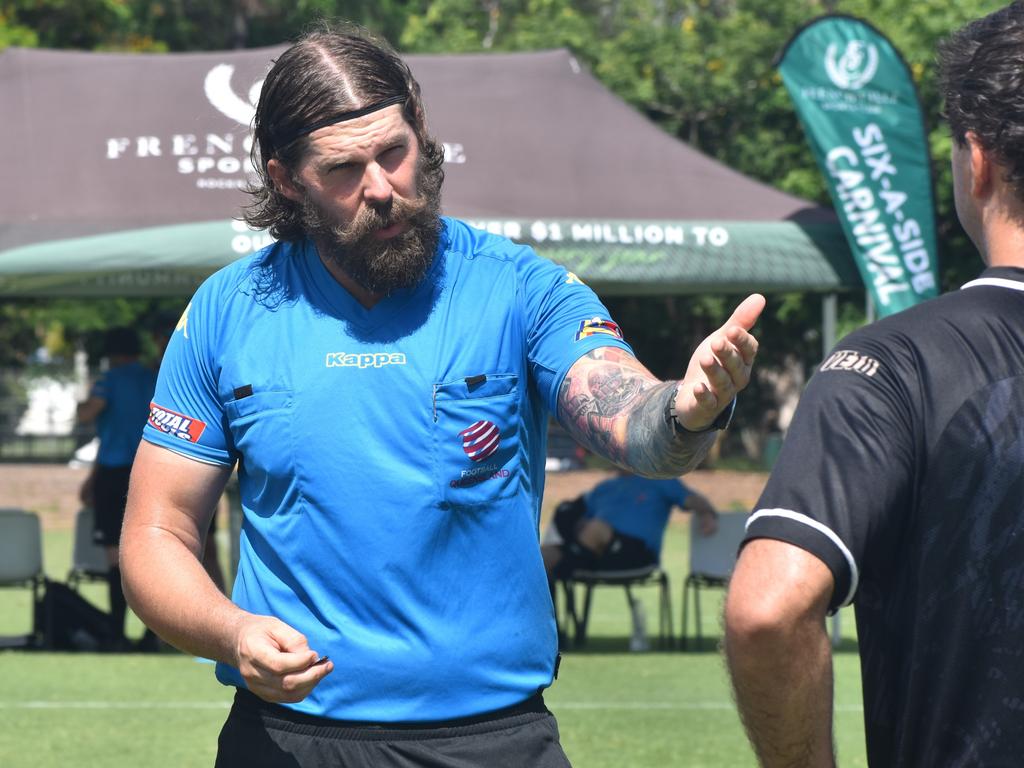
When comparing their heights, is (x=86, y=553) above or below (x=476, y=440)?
below

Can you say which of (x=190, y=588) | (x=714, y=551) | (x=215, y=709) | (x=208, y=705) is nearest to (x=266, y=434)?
(x=190, y=588)

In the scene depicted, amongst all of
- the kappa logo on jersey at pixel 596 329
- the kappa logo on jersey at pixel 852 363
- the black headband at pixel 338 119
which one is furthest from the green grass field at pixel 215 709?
the kappa logo on jersey at pixel 852 363

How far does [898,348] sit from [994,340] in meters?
0.12

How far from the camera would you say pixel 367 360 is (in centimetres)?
257

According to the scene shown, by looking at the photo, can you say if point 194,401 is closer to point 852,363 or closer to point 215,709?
point 852,363

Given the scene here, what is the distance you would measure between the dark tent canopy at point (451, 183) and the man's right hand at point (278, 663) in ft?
21.4

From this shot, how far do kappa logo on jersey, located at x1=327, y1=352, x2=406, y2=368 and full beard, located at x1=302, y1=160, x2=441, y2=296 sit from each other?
0.40 ft

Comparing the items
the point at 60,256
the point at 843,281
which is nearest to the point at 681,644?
the point at 843,281

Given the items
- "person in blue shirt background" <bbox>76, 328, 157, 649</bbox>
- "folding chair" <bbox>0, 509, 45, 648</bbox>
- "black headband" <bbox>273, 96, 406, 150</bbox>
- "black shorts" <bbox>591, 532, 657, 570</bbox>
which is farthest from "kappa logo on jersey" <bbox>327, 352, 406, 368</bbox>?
"folding chair" <bbox>0, 509, 45, 648</bbox>

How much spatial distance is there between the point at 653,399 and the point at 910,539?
48 centimetres

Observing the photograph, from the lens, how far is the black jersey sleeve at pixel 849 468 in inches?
73.5

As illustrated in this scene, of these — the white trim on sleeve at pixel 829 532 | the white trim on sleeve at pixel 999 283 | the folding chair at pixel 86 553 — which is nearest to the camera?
the white trim on sleeve at pixel 829 532

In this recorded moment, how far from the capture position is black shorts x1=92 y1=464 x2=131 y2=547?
33.3ft

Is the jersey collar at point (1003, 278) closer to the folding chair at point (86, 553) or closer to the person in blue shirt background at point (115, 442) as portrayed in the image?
the person in blue shirt background at point (115, 442)
